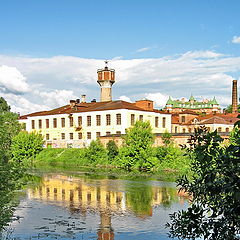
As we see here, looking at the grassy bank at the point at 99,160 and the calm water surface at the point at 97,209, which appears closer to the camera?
the calm water surface at the point at 97,209

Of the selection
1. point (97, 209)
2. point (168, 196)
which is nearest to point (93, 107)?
point (168, 196)

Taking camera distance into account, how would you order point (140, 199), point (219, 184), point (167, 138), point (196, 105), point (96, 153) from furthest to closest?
A: point (196, 105) → point (96, 153) → point (167, 138) → point (140, 199) → point (219, 184)

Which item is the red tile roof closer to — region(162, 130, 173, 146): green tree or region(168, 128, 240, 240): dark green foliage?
region(162, 130, 173, 146): green tree

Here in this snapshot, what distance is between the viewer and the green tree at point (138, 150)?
34125mm

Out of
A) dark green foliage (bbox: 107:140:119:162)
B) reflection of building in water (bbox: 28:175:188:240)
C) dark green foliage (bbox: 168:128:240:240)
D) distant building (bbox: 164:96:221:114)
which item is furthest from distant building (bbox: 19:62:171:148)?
distant building (bbox: 164:96:221:114)

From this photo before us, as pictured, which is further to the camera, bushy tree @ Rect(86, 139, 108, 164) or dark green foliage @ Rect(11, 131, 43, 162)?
dark green foliage @ Rect(11, 131, 43, 162)

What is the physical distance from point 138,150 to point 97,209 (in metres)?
18.3

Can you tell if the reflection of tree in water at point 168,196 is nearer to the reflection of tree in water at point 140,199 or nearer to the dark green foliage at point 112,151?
the reflection of tree in water at point 140,199

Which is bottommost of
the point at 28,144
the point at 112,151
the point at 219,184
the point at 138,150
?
the point at 112,151

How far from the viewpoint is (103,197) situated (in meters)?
19.7

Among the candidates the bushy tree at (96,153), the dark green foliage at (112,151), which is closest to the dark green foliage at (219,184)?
the dark green foliage at (112,151)

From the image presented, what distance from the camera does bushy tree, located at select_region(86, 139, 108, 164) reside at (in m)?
38.4

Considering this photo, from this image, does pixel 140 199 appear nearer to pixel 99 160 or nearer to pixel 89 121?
pixel 99 160

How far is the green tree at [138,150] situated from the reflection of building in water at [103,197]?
8841 mm
